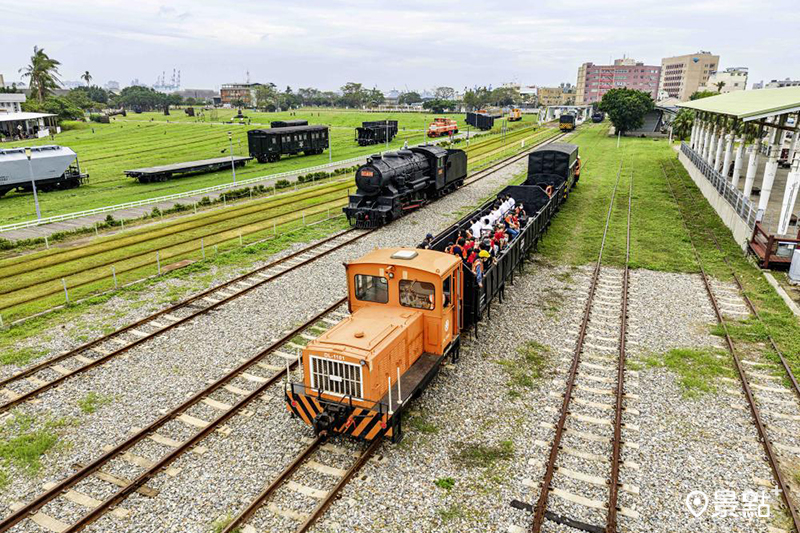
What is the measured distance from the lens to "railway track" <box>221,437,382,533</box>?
25.4 feet

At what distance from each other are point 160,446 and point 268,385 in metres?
2.58

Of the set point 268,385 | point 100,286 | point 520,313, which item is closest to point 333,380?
point 268,385

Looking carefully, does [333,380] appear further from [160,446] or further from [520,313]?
[520,313]

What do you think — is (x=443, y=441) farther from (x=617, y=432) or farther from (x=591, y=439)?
(x=617, y=432)

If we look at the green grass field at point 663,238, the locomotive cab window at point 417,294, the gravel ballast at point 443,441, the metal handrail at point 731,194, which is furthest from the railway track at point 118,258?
the metal handrail at point 731,194

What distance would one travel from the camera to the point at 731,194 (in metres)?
25.2

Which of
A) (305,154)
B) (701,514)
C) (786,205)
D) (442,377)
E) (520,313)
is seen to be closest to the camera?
(701,514)

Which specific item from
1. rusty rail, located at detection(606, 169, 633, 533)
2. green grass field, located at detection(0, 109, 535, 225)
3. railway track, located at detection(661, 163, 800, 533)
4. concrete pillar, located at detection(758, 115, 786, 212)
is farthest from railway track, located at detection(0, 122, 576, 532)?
green grass field, located at detection(0, 109, 535, 225)

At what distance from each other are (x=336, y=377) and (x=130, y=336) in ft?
27.1

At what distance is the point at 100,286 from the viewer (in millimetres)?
18094

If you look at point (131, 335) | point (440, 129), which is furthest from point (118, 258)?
point (440, 129)

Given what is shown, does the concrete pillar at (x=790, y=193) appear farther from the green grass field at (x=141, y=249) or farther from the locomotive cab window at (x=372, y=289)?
the green grass field at (x=141, y=249)

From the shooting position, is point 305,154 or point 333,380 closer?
point 333,380

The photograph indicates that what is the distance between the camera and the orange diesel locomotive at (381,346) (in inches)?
351
